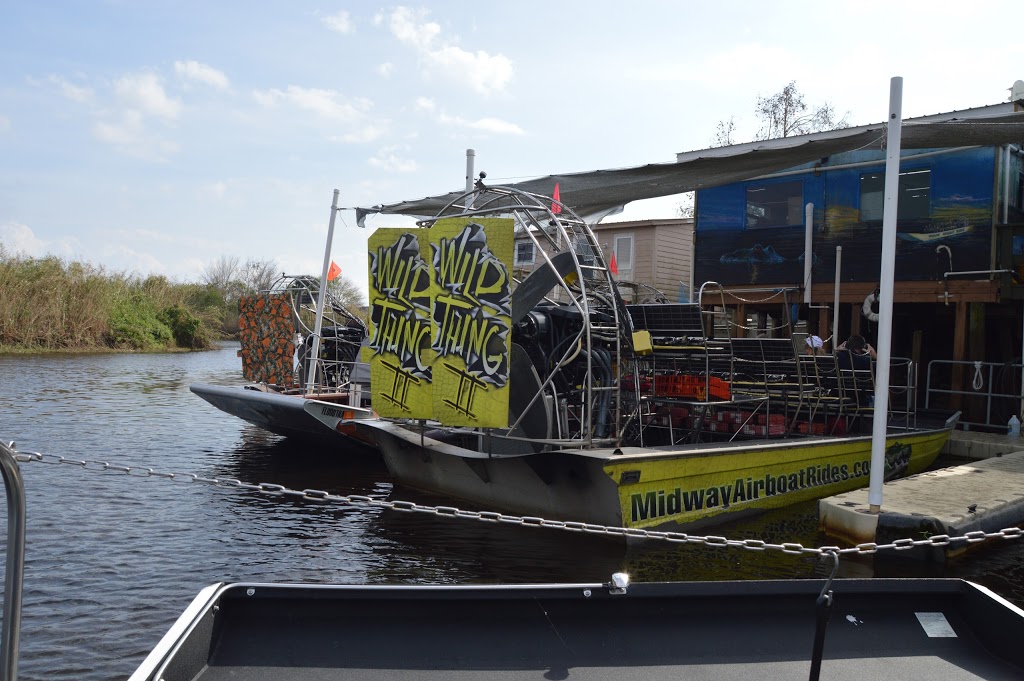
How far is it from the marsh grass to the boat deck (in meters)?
38.4

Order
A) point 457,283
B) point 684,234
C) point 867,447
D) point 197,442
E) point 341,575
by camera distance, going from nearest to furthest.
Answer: point 341,575 → point 457,283 → point 867,447 → point 197,442 → point 684,234

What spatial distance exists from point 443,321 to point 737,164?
4.46 metres

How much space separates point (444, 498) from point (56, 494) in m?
4.65

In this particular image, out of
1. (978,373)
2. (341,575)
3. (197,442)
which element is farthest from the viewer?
(197,442)

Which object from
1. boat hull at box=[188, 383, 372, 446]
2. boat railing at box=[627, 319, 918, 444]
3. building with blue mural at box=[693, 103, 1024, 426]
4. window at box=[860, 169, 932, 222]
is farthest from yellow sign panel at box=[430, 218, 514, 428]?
window at box=[860, 169, 932, 222]

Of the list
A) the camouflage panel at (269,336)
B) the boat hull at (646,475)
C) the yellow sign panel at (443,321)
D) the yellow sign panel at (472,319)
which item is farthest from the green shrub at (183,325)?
the yellow sign panel at (472,319)

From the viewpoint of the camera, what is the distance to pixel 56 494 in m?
9.93

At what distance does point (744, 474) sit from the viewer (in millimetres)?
8977

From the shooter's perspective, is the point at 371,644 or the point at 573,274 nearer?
the point at 371,644

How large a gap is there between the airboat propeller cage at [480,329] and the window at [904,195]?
9.22 m

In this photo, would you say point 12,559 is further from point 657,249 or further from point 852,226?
point 657,249

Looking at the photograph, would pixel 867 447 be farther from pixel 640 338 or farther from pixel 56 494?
pixel 56 494

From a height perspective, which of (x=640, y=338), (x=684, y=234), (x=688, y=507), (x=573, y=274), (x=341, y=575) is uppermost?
(x=684, y=234)

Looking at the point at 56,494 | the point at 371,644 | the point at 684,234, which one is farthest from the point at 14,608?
the point at 684,234
